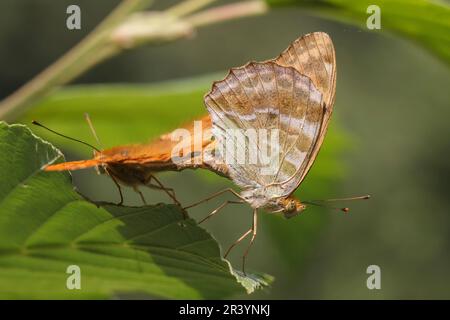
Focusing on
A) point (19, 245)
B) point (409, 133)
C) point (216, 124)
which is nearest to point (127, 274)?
point (19, 245)

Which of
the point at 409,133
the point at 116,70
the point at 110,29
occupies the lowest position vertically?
the point at 110,29

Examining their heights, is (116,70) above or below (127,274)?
above

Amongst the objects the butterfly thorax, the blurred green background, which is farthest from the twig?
the blurred green background

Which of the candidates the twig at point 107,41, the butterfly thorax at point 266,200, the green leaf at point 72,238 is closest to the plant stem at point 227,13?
the twig at point 107,41

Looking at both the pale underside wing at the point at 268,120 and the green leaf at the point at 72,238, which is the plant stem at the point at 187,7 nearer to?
the pale underside wing at the point at 268,120

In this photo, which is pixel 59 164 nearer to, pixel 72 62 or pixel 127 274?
pixel 127 274
